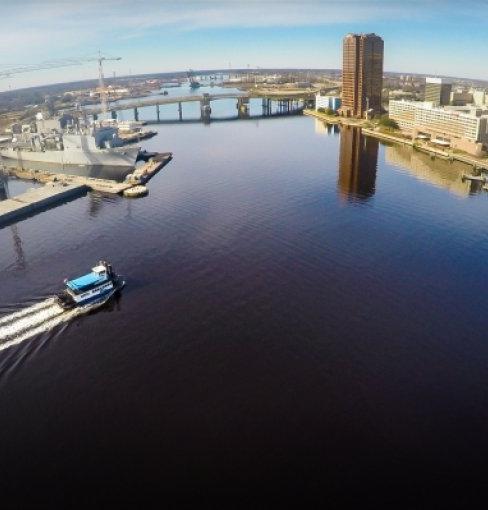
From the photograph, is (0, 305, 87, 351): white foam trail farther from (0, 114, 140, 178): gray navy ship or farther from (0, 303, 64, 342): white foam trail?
(0, 114, 140, 178): gray navy ship

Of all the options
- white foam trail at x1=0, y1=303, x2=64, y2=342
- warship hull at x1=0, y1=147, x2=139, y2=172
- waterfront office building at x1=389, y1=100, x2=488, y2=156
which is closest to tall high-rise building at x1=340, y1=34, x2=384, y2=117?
waterfront office building at x1=389, y1=100, x2=488, y2=156

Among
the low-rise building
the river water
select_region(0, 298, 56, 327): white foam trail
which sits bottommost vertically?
the river water

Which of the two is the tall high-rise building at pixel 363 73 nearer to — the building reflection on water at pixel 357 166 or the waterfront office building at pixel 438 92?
the waterfront office building at pixel 438 92

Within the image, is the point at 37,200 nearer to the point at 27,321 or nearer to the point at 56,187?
the point at 56,187

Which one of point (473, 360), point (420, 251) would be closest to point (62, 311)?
point (473, 360)

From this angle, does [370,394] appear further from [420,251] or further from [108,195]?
[108,195]
